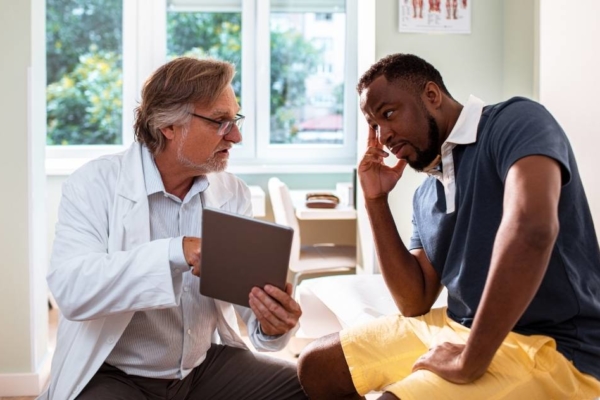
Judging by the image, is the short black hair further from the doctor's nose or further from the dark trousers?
the dark trousers

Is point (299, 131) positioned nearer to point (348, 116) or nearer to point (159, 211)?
point (348, 116)

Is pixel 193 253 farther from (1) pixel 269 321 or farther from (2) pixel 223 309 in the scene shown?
(2) pixel 223 309

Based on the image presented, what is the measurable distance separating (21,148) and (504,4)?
2225 mm

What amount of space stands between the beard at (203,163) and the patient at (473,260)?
1.27 ft

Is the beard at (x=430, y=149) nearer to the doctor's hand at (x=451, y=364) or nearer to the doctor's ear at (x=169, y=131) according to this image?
the doctor's hand at (x=451, y=364)

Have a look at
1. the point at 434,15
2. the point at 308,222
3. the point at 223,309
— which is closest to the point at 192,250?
the point at 223,309

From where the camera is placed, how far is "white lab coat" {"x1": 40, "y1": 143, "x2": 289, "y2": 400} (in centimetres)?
160

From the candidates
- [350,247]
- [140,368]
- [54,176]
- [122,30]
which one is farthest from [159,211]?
[122,30]

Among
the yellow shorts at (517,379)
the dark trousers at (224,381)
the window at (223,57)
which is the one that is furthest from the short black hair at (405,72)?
the window at (223,57)

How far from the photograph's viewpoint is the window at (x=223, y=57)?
16.7 feet

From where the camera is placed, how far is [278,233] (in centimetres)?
149

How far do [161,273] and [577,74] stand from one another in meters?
1.27

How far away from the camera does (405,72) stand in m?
1.78

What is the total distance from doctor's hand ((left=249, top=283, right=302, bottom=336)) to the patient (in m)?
0.23
